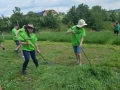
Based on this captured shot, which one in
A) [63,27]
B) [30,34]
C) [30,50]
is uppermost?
[30,34]

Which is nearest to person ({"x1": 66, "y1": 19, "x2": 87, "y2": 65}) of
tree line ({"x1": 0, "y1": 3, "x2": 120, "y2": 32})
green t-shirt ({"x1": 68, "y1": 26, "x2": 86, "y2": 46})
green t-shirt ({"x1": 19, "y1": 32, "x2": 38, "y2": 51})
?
green t-shirt ({"x1": 68, "y1": 26, "x2": 86, "y2": 46})

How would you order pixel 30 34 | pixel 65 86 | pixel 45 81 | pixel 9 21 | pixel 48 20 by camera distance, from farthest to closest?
pixel 48 20 → pixel 9 21 → pixel 30 34 → pixel 45 81 → pixel 65 86

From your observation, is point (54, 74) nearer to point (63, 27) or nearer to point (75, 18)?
point (63, 27)

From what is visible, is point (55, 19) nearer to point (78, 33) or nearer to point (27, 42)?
point (78, 33)

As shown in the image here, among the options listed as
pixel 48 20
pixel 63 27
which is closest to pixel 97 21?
pixel 63 27

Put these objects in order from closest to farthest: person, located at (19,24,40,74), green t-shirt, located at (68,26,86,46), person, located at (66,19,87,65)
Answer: person, located at (19,24,40,74)
person, located at (66,19,87,65)
green t-shirt, located at (68,26,86,46)

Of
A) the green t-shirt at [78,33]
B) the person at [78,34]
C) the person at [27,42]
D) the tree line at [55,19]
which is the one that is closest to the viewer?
the person at [27,42]

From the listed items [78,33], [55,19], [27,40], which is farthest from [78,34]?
[55,19]

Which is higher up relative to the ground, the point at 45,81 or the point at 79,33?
the point at 79,33

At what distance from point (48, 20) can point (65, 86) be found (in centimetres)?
4017

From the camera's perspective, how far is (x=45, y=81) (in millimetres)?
4871

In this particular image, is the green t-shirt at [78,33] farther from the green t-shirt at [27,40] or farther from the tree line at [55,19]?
the tree line at [55,19]

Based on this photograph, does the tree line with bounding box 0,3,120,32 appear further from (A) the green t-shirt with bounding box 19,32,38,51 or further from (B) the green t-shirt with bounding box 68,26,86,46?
(A) the green t-shirt with bounding box 19,32,38,51

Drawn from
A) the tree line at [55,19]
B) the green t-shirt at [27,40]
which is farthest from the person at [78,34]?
the tree line at [55,19]
